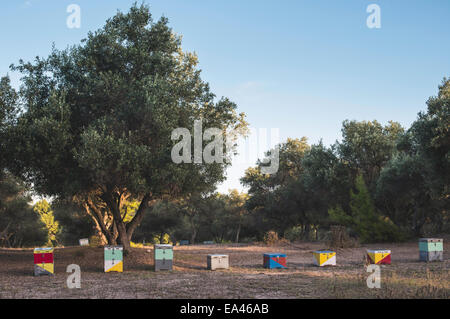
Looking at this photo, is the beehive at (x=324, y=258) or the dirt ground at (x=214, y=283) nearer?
the dirt ground at (x=214, y=283)

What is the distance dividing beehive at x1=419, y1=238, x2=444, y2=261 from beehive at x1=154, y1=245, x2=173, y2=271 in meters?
11.9

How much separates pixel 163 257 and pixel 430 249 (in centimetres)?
1257

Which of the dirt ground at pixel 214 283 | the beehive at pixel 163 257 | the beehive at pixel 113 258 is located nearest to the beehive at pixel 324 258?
the dirt ground at pixel 214 283

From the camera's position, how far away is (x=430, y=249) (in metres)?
18.7

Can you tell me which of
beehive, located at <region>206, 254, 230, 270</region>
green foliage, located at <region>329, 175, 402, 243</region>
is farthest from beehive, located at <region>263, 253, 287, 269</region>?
green foliage, located at <region>329, 175, 402, 243</region>

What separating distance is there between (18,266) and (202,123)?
11.3 meters

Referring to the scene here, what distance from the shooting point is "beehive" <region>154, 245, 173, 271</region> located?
1672cm

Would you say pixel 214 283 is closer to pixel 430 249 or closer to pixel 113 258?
pixel 113 258

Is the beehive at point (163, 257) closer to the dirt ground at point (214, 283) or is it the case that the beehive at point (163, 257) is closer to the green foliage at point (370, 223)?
the dirt ground at point (214, 283)

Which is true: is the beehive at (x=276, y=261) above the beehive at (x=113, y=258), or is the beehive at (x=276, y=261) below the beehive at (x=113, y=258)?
below

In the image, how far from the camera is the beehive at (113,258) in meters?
16.4

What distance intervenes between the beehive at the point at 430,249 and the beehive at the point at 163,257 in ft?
39.2

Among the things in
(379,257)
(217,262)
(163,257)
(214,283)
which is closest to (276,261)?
(217,262)

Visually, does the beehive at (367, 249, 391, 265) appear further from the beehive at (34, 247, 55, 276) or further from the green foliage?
the green foliage
